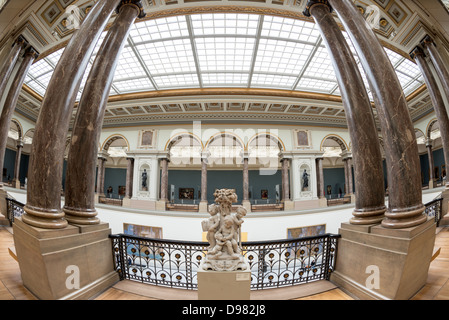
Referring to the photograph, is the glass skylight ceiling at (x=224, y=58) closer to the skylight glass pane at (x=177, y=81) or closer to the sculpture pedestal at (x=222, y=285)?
the skylight glass pane at (x=177, y=81)

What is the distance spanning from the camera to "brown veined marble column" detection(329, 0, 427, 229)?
8.56 ft

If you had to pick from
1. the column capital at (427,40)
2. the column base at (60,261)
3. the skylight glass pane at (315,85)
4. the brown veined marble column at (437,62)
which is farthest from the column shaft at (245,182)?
the column base at (60,261)

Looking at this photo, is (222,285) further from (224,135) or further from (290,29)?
(224,135)

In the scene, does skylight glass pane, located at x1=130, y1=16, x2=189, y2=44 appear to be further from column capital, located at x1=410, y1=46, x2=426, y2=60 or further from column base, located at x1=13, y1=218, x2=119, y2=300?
column capital, located at x1=410, y1=46, x2=426, y2=60

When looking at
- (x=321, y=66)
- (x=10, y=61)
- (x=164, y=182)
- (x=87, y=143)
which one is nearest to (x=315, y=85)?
(x=321, y=66)

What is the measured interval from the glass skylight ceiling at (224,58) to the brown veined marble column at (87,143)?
17.7 feet

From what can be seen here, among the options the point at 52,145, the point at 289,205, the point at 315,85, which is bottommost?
the point at 289,205

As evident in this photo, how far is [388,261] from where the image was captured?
244cm

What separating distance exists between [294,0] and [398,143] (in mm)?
6435

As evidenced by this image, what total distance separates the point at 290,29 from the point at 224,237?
8.76 metres

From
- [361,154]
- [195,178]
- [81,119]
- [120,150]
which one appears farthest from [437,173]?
[120,150]

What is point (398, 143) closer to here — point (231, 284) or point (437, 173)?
point (231, 284)

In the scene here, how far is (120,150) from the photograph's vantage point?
19.0 metres

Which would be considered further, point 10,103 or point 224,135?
point 224,135
